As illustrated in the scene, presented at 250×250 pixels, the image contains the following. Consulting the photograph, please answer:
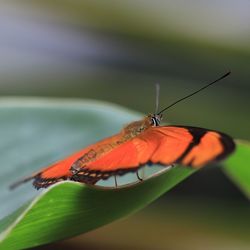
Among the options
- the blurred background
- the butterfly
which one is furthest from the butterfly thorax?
the blurred background

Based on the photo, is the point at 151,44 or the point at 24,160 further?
the point at 151,44

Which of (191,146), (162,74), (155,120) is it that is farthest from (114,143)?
(162,74)

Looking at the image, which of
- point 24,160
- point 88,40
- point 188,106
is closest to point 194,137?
point 24,160

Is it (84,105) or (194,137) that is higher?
(84,105)

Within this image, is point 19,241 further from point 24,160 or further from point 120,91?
point 120,91

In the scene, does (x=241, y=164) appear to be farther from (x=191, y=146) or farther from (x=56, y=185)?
(x=56, y=185)

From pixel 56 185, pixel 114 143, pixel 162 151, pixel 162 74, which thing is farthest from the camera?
pixel 162 74
